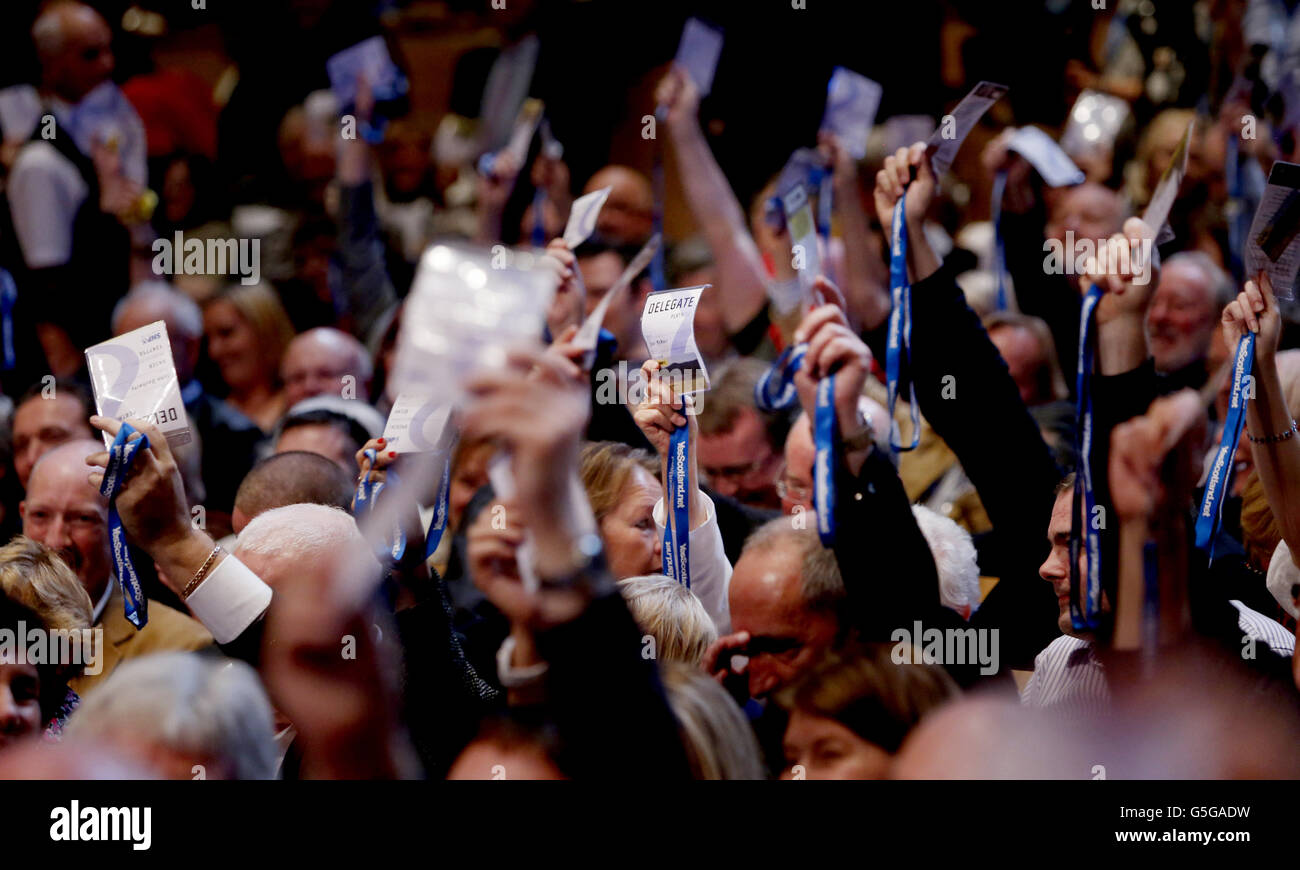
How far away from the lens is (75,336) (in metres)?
4.72

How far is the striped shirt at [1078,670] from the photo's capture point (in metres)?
2.27

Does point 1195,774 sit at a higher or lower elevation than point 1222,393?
lower

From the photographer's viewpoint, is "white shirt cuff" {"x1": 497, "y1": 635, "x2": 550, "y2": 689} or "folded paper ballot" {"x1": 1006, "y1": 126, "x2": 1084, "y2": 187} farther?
"folded paper ballot" {"x1": 1006, "y1": 126, "x2": 1084, "y2": 187}

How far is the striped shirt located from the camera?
2270mm

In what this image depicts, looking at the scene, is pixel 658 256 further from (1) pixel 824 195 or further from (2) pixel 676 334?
(2) pixel 676 334

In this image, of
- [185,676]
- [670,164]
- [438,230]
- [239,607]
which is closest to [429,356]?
[185,676]

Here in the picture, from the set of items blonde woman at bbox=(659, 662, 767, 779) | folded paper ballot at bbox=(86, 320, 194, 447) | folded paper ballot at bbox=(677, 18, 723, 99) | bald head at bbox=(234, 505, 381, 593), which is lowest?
blonde woman at bbox=(659, 662, 767, 779)

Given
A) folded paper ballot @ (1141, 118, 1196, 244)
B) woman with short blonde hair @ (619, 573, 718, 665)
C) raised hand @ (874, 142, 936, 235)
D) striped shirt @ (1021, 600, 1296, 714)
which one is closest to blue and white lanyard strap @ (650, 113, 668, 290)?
raised hand @ (874, 142, 936, 235)

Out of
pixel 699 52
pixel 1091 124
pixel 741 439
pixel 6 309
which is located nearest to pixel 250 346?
pixel 6 309

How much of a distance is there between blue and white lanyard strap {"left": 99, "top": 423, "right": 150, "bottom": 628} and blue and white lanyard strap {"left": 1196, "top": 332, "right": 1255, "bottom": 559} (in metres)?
1.64

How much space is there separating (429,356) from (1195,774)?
121 centimetres

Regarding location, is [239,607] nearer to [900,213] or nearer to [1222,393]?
[900,213]

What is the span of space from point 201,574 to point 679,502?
778 mm
